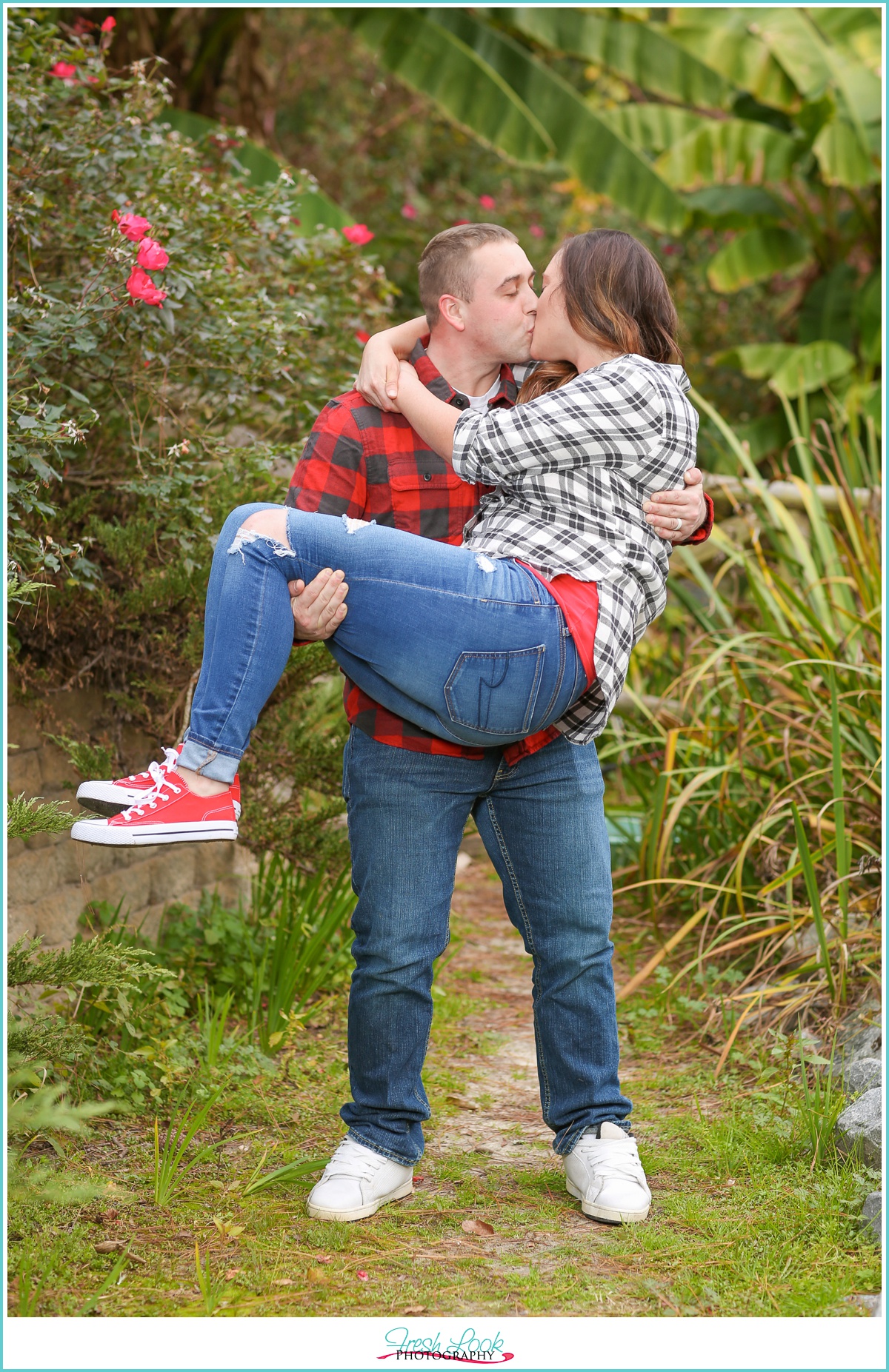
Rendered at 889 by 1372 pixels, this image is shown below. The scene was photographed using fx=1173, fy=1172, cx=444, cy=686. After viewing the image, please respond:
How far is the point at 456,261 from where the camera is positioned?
8.23 feet

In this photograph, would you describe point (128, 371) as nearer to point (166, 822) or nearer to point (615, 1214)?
point (166, 822)

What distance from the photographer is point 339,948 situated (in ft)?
12.6

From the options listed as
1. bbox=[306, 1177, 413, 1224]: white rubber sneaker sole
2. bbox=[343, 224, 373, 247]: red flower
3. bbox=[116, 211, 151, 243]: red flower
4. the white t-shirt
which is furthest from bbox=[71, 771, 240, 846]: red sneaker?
bbox=[343, 224, 373, 247]: red flower

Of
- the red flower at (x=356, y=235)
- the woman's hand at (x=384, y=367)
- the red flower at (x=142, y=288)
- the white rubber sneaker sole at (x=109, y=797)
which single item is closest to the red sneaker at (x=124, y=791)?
the white rubber sneaker sole at (x=109, y=797)

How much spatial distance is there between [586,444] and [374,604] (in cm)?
52

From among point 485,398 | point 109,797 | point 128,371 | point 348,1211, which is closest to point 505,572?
point 485,398

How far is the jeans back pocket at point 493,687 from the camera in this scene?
218 centimetres

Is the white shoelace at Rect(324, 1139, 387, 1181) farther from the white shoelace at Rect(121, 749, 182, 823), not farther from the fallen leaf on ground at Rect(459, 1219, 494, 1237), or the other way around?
the white shoelace at Rect(121, 749, 182, 823)

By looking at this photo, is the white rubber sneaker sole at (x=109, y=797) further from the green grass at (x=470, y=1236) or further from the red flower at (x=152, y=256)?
the red flower at (x=152, y=256)

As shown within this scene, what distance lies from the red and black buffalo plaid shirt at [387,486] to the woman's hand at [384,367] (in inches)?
1.9

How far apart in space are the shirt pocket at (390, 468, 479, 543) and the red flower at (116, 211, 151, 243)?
3.32ft

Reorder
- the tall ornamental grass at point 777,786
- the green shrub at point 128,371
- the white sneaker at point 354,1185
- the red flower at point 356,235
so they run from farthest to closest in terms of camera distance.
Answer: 1. the red flower at point 356,235
2. the tall ornamental grass at point 777,786
3. the green shrub at point 128,371
4. the white sneaker at point 354,1185

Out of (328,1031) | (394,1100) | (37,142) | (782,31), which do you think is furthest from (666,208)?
(394,1100)

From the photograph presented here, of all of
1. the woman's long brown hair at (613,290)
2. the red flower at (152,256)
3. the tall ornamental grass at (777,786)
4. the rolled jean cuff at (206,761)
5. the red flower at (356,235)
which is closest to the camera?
the rolled jean cuff at (206,761)
